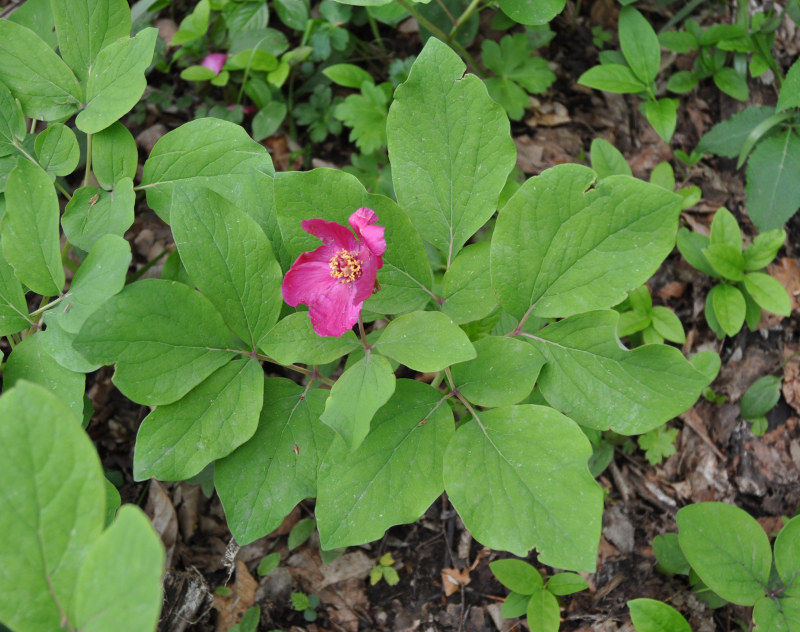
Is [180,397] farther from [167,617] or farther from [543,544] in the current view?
[167,617]

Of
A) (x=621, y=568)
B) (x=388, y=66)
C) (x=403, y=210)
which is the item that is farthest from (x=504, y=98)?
(x=621, y=568)

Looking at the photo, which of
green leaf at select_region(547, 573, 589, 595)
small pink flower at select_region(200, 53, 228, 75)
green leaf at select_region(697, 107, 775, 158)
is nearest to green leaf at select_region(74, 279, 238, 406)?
green leaf at select_region(547, 573, 589, 595)

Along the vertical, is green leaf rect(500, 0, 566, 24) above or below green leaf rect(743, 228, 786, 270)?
above

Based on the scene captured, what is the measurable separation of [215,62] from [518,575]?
2239mm

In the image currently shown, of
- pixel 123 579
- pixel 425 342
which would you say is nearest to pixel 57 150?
pixel 425 342

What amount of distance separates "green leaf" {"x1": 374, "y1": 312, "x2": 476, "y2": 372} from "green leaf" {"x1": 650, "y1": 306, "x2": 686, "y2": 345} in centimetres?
135

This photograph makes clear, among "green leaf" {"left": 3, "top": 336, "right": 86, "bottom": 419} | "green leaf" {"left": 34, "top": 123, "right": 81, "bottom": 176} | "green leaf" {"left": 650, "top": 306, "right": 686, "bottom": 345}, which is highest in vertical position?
"green leaf" {"left": 34, "top": 123, "right": 81, "bottom": 176}

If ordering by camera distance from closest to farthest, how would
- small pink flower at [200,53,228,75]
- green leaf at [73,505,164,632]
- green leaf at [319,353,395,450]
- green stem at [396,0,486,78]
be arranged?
green leaf at [73,505,164,632], green leaf at [319,353,395,450], green stem at [396,0,486,78], small pink flower at [200,53,228,75]

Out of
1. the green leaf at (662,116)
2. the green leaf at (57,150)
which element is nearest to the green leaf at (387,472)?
the green leaf at (57,150)

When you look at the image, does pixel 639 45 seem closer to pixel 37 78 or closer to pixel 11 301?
pixel 37 78

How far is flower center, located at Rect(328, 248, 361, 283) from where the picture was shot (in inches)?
48.5

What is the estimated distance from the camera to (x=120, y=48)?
4.71 feet

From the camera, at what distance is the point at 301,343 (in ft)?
4.11

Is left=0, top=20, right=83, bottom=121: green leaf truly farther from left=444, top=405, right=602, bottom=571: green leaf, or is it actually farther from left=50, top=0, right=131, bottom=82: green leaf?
left=444, top=405, right=602, bottom=571: green leaf
